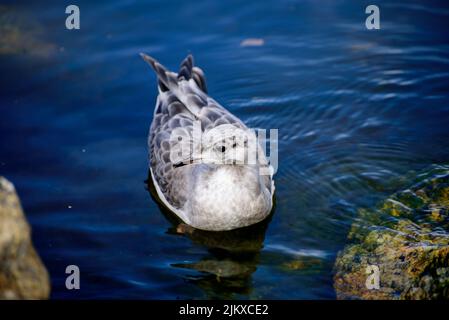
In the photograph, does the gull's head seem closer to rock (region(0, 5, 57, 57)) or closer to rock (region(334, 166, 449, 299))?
rock (region(334, 166, 449, 299))

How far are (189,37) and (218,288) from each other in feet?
18.4

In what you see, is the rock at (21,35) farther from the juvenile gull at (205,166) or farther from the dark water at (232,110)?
the juvenile gull at (205,166)

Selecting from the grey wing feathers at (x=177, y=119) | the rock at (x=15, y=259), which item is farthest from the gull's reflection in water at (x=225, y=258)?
the rock at (x=15, y=259)

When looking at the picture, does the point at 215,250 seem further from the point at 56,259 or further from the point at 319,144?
the point at 319,144

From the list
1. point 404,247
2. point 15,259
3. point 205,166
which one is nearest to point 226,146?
point 205,166

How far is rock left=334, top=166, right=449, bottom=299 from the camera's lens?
18.2 ft

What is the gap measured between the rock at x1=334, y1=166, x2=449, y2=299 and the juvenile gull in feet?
4.39

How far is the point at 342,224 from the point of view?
22.4 feet

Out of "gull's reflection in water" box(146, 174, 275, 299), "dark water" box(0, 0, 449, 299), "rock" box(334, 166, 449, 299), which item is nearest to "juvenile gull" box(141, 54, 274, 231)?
"gull's reflection in water" box(146, 174, 275, 299)

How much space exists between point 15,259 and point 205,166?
318 cm

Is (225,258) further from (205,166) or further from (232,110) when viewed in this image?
(232,110)

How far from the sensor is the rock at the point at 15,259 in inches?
162

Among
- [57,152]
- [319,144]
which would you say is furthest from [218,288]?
Answer: [57,152]

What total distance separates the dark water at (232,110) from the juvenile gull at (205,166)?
31cm
